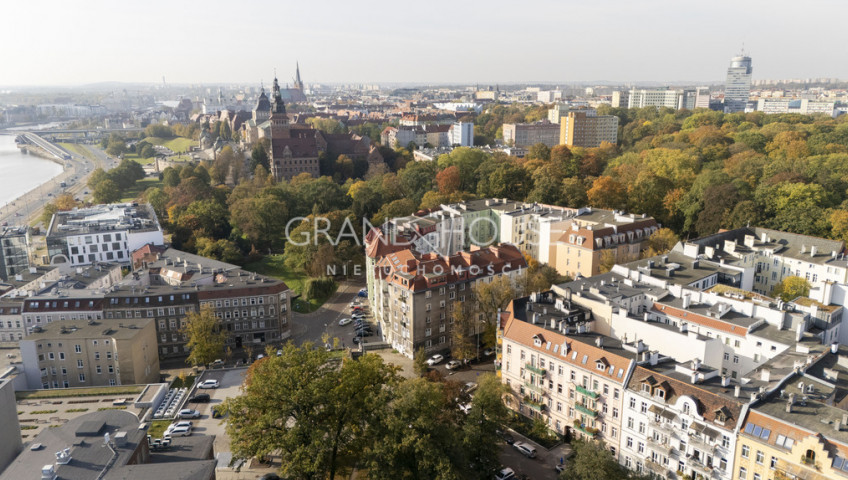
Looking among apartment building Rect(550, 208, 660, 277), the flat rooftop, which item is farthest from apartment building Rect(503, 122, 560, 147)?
the flat rooftop

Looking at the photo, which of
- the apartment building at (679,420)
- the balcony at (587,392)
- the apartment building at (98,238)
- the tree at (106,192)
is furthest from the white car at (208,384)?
the tree at (106,192)

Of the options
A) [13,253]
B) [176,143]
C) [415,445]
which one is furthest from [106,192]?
[415,445]

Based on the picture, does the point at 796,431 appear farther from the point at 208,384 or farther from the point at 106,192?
the point at 106,192

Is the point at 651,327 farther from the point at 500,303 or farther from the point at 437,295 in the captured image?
the point at 437,295

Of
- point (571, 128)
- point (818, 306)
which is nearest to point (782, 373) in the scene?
point (818, 306)

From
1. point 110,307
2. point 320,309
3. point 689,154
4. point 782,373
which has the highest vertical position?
point 689,154

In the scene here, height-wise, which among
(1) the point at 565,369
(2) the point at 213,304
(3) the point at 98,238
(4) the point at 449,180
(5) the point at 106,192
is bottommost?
(2) the point at 213,304

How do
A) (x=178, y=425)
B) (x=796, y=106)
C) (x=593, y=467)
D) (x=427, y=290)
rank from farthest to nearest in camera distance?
(x=796, y=106) < (x=427, y=290) < (x=178, y=425) < (x=593, y=467)
